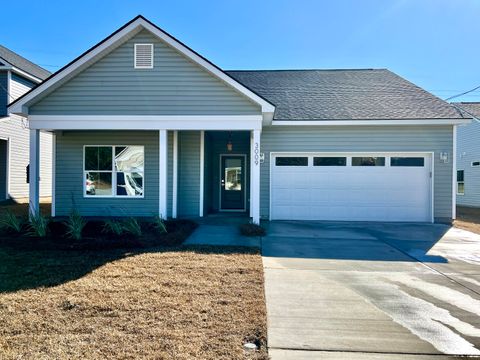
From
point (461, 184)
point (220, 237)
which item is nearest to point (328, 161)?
point (220, 237)

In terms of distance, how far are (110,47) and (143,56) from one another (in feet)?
3.13

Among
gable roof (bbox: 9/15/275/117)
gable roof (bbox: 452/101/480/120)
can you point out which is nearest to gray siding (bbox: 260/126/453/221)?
gable roof (bbox: 9/15/275/117)

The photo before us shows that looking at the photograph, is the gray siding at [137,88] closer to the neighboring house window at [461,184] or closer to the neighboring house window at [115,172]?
the neighboring house window at [115,172]

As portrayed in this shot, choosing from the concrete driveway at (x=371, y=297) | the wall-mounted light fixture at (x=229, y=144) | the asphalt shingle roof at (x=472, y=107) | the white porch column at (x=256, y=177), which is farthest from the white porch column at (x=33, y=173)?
the asphalt shingle roof at (x=472, y=107)

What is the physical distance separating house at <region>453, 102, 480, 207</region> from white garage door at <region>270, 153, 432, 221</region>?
974 cm

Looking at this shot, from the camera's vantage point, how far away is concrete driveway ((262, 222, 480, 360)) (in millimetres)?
3193

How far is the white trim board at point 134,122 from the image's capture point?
9.27m

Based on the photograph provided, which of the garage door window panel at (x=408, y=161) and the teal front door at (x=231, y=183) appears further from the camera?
the teal front door at (x=231, y=183)

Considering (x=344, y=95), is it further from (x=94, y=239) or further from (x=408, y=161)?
(x=94, y=239)

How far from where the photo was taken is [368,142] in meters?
11.2

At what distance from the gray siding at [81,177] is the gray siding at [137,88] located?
1878 millimetres

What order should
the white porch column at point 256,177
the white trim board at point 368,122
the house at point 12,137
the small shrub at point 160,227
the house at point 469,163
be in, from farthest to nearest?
the house at point 469,163 < the house at point 12,137 < the white trim board at point 368,122 < the white porch column at point 256,177 < the small shrub at point 160,227

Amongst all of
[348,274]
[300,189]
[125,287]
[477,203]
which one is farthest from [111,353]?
[477,203]

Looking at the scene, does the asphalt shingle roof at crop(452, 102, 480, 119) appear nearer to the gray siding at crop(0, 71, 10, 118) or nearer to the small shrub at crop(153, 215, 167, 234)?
the small shrub at crop(153, 215, 167, 234)
